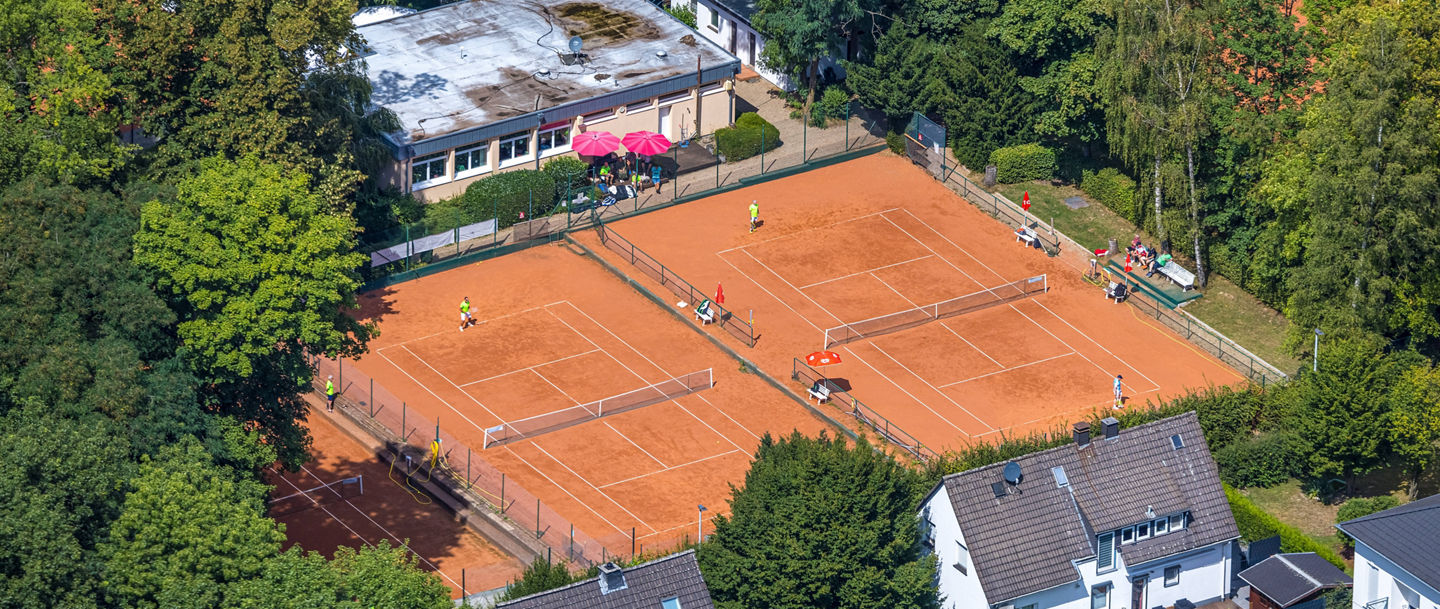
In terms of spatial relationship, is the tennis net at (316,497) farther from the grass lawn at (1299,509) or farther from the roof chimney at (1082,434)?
the grass lawn at (1299,509)

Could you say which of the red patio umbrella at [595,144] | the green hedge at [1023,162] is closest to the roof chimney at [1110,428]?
the green hedge at [1023,162]

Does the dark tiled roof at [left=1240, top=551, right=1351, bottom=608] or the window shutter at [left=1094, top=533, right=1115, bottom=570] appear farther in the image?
the dark tiled roof at [left=1240, top=551, right=1351, bottom=608]

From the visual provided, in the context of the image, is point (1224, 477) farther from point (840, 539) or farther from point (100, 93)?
point (100, 93)

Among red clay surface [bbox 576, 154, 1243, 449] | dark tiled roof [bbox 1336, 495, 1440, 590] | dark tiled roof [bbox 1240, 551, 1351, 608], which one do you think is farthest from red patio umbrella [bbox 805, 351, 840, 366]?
dark tiled roof [bbox 1336, 495, 1440, 590]

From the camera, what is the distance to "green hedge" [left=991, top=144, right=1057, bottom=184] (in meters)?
101

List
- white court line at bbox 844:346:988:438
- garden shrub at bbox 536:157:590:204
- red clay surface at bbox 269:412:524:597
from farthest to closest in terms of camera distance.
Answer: garden shrub at bbox 536:157:590:204 → white court line at bbox 844:346:988:438 → red clay surface at bbox 269:412:524:597

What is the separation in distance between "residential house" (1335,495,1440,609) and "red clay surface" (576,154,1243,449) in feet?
47.8

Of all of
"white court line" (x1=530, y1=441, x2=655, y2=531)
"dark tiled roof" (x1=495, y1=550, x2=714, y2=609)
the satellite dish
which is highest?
"dark tiled roof" (x1=495, y1=550, x2=714, y2=609)

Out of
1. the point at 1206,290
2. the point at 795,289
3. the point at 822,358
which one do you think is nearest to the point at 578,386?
the point at 822,358

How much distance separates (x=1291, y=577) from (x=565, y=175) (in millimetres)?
38529

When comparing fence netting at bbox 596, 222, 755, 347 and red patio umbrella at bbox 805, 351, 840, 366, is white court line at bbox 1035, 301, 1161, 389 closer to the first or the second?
red patio umbrella at bbox 805, 351, 840, 366

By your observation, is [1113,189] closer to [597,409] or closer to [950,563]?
[597,409]

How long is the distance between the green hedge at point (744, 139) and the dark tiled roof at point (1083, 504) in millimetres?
33636

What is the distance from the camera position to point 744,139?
10381 centimetres
